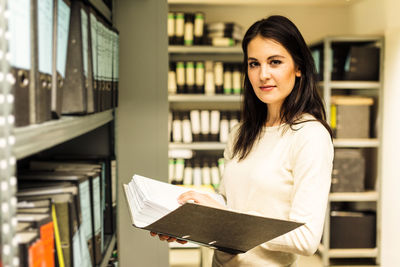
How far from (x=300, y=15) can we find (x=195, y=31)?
1237mm

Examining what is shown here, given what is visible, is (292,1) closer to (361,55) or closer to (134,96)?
(361,55)

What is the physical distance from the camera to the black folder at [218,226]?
38.4 inches

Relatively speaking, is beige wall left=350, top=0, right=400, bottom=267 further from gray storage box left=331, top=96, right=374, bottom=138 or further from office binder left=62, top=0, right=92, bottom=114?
office binder left=62, top=0, right=92, bottom=114

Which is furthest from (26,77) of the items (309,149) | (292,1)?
(292,1)

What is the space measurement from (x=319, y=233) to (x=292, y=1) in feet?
11.4

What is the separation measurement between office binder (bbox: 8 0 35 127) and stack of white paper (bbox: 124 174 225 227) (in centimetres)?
48

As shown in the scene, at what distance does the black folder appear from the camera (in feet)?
3.20

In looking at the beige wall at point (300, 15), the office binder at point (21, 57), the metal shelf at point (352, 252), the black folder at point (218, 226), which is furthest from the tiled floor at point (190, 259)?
the office binder at point (21, 57)

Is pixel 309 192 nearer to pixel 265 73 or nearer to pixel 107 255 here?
pixel 265 73

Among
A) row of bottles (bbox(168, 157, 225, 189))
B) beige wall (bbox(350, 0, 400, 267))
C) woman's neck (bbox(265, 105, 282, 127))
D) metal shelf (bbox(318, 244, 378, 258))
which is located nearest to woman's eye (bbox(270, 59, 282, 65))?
woman's neck (bbox(265, 105, 282, 127))

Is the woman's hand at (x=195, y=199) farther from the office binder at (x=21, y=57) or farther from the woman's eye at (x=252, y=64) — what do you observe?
the office binder at (x=21, y=57)

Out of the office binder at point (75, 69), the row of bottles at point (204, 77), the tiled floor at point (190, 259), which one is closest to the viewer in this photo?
the office binder at point (75, 69)

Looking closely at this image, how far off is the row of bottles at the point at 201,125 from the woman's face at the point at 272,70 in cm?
252

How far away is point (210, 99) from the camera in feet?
12.9
